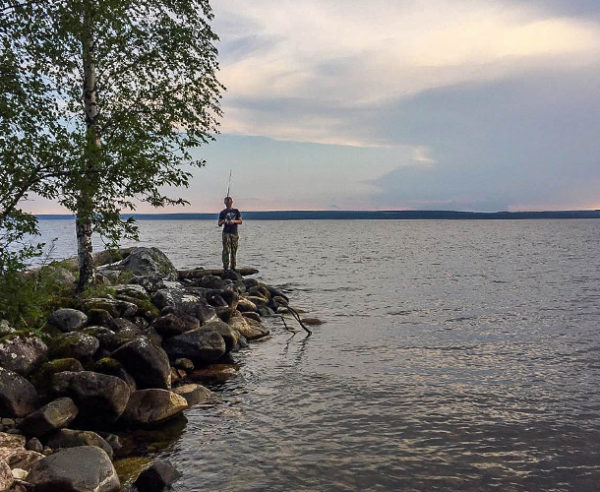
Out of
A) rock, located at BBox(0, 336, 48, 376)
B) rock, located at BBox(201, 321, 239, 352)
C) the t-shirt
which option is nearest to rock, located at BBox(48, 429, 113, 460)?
rock, located at BBox(0, 336, 48, 376)

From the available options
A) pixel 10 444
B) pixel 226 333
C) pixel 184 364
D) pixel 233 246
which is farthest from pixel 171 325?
pixel 233 246

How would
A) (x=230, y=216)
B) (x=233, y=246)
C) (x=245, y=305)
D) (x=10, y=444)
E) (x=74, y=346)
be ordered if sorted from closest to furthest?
(x=10, y=444)
(x=74, y=346)
(x=245, y=305)
(x=230, y=216)
(x=233, y=246)

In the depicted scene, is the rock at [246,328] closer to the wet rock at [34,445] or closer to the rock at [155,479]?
the wet rock at [34,445]

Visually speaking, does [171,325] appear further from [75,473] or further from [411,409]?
[75,473]

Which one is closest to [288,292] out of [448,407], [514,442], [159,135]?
[159,135]

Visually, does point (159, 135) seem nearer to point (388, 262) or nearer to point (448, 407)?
point (448, 407)

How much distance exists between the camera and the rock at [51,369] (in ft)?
32.0

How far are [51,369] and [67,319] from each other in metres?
2.37

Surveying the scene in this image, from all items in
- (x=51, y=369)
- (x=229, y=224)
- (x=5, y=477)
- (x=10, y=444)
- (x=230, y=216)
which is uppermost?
(x=230, y=216)

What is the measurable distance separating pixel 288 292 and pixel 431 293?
26.3ft

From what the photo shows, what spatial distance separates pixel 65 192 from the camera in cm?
859

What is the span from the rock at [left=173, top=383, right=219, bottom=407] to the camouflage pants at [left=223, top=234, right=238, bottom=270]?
14.7 meters

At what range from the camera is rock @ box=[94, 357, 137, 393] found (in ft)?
35.3

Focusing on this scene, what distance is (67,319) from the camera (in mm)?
12156
